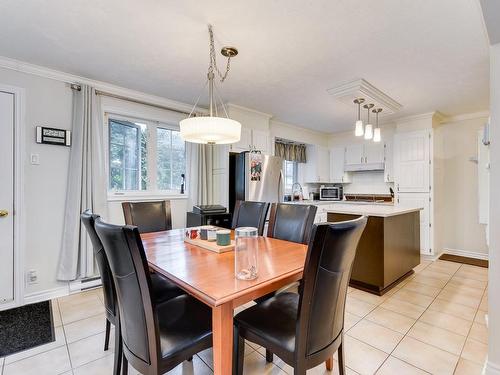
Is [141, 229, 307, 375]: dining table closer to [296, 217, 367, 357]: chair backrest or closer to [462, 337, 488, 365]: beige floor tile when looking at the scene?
[296, 217, 367, 357]: chair backrest

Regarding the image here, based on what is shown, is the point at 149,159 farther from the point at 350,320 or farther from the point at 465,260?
the point at 465,260

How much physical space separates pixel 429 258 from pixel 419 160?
1634 mm

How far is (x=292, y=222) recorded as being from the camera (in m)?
2.19

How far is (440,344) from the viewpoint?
192cm

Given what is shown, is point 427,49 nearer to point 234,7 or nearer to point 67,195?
point 234,7

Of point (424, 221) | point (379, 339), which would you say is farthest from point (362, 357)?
point (424, 221)

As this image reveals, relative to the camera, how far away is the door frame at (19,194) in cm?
251

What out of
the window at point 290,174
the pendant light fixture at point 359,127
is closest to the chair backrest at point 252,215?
the pendant light fixture at point 359,127

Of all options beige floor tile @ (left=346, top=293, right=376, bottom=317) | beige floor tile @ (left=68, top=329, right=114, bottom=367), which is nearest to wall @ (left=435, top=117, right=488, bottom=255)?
beige floor tile @ (left=346, top=293, right=376, bottom=317)

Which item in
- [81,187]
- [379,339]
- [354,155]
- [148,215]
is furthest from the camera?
[354,155]

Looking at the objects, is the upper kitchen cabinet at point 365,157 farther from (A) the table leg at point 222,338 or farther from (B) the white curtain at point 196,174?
(A) the table leg at point 222,338

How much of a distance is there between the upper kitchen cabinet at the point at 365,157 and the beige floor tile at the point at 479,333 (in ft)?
10.8

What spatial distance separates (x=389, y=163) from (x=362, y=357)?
4027mm

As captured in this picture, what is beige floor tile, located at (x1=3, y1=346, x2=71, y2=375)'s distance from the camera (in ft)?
5.34
